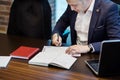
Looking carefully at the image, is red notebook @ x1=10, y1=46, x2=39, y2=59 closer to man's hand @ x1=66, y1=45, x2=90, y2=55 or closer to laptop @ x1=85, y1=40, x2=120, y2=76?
man's hand @ x1=66, y1=45, x2=90, y2=55

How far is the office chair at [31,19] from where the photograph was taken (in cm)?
251

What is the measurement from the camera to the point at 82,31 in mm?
2166

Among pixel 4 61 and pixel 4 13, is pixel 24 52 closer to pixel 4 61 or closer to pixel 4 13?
pixel 4 61

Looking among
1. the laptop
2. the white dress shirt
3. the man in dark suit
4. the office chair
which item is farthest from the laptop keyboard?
the office chair

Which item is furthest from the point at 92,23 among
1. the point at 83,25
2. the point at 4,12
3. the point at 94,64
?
the point at 4,12

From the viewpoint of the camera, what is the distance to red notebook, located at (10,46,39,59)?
6.21ft

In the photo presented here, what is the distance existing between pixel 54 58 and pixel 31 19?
2.85ft

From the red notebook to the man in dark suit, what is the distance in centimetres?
22

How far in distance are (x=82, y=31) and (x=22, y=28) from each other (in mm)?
738

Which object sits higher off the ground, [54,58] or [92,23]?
[92,23]

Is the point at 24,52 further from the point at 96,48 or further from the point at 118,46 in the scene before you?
the point at 118,46

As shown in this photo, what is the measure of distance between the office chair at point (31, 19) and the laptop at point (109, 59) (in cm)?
106

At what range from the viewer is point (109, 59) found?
1.52m

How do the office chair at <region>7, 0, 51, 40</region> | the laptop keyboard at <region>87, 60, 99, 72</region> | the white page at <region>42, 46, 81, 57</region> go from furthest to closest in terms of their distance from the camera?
the office chair at <region>7, 0, 51, 40</region> → the white page at <region>42, 46, 81, 57</region> → the laptop keyboard at <region>87, 60, 99, 72</region>
